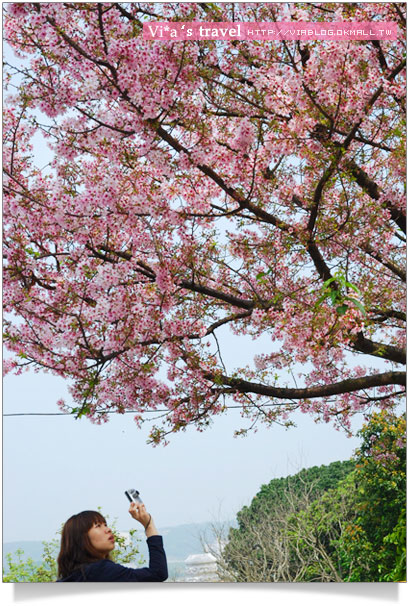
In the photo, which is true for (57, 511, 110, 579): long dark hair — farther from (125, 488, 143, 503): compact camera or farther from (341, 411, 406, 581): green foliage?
(341, 411, 406, 581): green foliage

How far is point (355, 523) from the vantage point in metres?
4.46

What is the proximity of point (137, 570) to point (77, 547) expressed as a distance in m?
0.19

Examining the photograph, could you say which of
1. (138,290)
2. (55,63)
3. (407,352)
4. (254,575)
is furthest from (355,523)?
(55,63)

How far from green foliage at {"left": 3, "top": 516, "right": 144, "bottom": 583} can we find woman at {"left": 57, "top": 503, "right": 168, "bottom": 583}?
34cm

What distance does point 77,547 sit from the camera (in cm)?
201

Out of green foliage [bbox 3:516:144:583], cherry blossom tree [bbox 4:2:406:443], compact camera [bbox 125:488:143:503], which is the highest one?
cherry blossom tree [bbox 4:2:406:443]

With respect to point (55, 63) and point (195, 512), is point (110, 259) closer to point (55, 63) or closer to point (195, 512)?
point (55, 63)

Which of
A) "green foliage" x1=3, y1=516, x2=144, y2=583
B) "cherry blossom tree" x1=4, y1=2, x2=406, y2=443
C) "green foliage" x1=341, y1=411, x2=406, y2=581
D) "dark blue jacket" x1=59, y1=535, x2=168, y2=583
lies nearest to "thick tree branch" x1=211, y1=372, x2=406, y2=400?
"cherry blossom tree" x1=4, y1=2, x2=406, y2=443

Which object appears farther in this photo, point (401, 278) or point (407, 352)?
point (401, 278)

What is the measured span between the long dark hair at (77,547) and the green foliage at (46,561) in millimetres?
356

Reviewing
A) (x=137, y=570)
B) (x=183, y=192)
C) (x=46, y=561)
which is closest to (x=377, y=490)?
(x=46, y=561)

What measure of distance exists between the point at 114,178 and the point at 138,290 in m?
0.56

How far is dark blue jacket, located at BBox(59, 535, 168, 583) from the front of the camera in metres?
1.98

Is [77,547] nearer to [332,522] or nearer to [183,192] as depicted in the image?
[183,192]
